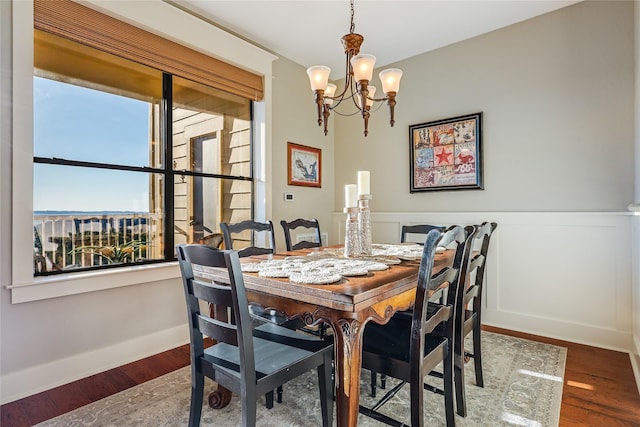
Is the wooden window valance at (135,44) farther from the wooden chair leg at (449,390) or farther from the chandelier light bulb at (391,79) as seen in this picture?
the wooden chair leg at (449,390)

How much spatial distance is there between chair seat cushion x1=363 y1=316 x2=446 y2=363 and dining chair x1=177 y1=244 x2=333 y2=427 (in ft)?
0.62

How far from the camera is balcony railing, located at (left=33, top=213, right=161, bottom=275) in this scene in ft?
6.77

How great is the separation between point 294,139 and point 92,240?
6.89 ft

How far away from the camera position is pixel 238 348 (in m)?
1.32

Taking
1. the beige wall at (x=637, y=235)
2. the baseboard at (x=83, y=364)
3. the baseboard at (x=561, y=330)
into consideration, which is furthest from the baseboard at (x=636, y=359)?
the baseboard at (x=83, y=364)

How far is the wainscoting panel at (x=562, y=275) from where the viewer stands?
2.45 m

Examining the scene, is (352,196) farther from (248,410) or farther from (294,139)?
(294,139)

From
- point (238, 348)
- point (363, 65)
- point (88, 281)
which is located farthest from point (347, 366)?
point (88, 281)

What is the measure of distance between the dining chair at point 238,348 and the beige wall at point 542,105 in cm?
232

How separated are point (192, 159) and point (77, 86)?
35.4 inches

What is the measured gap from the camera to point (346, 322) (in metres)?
1.18

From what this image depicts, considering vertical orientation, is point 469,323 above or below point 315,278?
below

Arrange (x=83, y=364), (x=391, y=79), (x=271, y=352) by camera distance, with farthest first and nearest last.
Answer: (x=83, y=364) < (x=391, y=79) < (x=271, y=352)

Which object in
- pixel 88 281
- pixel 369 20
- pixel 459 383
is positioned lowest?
pixel 459 383
